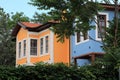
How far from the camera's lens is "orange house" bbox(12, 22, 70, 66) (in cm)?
3550

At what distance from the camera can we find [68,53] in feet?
115

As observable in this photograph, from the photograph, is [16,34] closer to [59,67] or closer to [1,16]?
[1,16]

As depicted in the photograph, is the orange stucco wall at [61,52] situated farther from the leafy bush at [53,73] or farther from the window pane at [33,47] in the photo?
the leafy bush at [53,73]

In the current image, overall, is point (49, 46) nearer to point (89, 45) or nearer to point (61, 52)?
point (61, 52)

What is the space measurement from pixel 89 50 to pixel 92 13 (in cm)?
1350

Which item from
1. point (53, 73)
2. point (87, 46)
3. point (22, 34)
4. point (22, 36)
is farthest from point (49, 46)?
point (53, 73)

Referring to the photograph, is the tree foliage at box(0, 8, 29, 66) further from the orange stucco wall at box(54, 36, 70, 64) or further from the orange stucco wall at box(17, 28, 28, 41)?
the orange stucco wall at box(54, 36, 70, 64)

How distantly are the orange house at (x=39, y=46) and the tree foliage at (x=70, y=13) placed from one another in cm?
1718

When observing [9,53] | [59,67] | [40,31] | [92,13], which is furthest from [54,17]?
[9,53]

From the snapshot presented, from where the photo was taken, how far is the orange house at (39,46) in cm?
3550

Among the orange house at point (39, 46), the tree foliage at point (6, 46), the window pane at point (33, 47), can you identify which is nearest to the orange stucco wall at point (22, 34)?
the orange house at point (39, 46)

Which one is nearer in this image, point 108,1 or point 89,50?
point 108,1

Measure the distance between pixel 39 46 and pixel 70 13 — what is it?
21128 mm

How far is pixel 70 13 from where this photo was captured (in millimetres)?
17141
